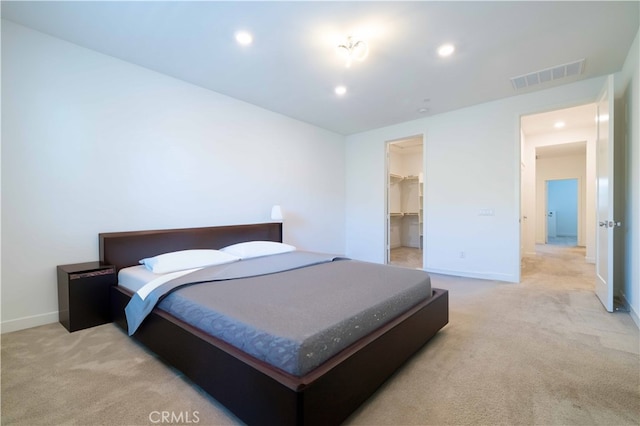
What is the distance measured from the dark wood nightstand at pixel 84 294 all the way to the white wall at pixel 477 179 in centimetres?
451

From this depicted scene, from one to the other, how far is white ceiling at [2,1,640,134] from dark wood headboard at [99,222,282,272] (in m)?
1.90

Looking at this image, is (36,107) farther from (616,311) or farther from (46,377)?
(616,311)

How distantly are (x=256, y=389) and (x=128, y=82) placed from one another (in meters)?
3.38

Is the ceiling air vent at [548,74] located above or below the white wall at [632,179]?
above

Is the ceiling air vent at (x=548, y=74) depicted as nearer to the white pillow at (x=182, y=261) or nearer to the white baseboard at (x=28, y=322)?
the white pillow at (x=182, y=261)

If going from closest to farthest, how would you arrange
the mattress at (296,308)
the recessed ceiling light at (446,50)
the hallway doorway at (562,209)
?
the mattress at (296,308)
the recessed ceiling light at (446,50)
the hallway doorway at (562,209)

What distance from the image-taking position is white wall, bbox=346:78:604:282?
3.92 meters

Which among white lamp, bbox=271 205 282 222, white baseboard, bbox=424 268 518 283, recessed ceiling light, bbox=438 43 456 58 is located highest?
recessed ceiling light, bbox=438 43 456 58

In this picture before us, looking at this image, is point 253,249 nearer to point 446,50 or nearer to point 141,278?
point 141,278

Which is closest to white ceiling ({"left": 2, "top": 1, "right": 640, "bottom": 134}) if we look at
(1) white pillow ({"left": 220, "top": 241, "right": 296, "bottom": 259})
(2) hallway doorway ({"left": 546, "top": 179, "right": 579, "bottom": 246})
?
(1) white pillow ({"left": 220, "top": 241, "right": 296, "bottom": 259})

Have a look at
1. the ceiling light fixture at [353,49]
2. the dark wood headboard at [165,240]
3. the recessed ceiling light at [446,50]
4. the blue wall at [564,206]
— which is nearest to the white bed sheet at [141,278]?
the dark wood headboard at [165,240]

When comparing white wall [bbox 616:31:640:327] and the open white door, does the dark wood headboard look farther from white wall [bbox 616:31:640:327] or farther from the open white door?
white wall [bbox 616:31:640:327]

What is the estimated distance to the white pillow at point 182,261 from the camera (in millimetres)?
2514

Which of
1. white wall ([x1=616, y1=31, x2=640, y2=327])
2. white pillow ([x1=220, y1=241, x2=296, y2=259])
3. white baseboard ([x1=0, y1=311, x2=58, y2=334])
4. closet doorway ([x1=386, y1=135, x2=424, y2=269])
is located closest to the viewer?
white baseboard ([x1=0, y1=311, x2=58, y2=334])
